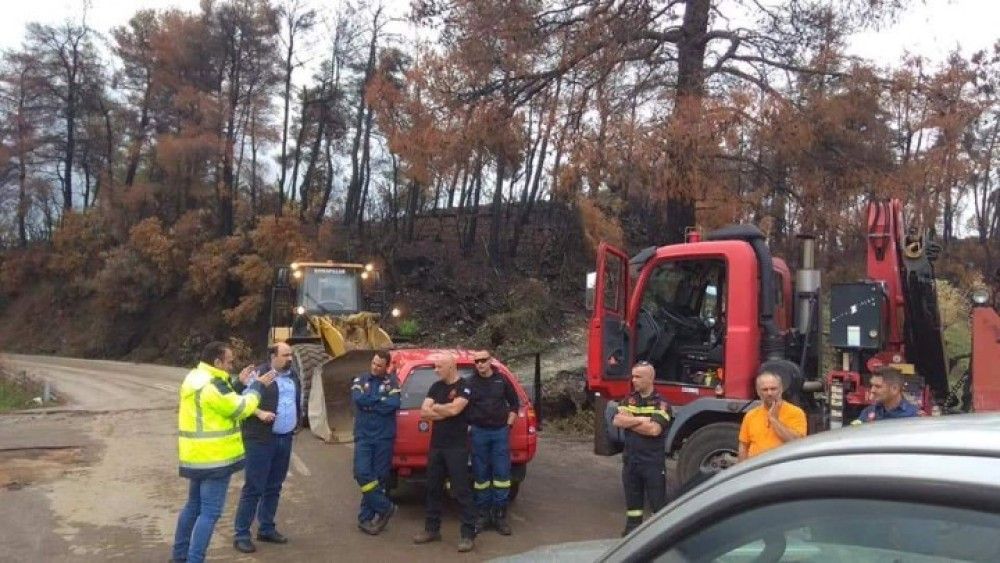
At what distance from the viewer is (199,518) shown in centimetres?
596

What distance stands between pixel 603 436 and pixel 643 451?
1.28m

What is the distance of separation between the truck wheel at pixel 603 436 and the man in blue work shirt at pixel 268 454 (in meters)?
2.98

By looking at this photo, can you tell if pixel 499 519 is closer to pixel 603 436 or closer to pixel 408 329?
pixel 603 436

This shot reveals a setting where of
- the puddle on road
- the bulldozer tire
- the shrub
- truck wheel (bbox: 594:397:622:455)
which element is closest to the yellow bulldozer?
the bulldozer tire

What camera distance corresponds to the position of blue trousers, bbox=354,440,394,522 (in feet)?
23.7

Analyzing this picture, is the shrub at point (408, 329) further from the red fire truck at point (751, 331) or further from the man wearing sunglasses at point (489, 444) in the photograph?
the man wearing sunglasses at point (489, 444)

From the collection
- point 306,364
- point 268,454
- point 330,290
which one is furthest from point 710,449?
point 330,290

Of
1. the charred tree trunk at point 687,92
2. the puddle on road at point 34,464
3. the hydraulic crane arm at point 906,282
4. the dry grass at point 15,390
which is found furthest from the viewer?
the dry grass at point 15,390

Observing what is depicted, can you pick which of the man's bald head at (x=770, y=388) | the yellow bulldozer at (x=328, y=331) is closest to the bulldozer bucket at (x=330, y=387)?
the yellow bulldozer at (x=328, y=331)

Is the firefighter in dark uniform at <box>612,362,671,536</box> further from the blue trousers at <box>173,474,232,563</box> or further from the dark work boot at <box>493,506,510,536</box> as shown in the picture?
the blue trousers at <box>173,474,232,563</box>

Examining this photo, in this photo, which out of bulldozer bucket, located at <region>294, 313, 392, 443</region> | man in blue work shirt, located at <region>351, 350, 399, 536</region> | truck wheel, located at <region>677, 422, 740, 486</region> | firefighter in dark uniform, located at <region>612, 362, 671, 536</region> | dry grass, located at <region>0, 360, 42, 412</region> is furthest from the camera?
dry grass, located at <region>0, 360, 42, 412</region>

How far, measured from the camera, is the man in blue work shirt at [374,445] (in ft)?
23.8

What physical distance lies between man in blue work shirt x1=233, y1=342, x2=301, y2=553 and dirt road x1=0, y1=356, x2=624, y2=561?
0.68ft

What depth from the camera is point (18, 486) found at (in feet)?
29.2
